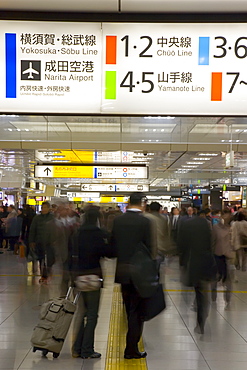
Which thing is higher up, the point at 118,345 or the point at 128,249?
the point at 128,249

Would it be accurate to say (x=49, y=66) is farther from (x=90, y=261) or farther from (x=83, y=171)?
(x=83, y=171)

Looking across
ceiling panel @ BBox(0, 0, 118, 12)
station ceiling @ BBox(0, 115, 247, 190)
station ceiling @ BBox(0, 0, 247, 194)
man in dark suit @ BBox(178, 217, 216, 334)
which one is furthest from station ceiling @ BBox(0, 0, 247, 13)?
station ceiling @ BBox(0, 115, 247, 190)

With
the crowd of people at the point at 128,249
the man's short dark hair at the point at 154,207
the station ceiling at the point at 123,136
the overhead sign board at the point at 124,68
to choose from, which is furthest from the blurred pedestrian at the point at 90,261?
the station ceiling at the point at 123,136

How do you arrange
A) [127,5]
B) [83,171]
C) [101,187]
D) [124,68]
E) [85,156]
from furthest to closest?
[101,187] < [85,156] < [83,171] < [124,68] < [127,5]

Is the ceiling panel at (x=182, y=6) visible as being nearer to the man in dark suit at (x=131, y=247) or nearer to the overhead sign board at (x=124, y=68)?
the overhead sign board at (x=124, y=68)

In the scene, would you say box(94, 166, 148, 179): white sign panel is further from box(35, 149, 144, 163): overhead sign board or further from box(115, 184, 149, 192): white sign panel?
box(115, 184, 149, 192): white sign panel

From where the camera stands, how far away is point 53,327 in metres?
5.38

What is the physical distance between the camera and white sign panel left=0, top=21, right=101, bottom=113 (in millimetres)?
2729

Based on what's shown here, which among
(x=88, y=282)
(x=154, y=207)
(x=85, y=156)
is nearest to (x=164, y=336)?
(x=88, y=282)

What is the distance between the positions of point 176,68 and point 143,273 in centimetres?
285

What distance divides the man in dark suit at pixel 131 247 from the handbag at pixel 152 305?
0.20 ft

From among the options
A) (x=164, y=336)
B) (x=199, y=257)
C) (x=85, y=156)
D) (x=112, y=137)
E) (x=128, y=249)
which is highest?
(x=112, y=137)

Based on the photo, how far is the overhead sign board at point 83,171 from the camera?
14.1m

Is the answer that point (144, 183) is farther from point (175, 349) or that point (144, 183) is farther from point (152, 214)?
point (175, 349)
